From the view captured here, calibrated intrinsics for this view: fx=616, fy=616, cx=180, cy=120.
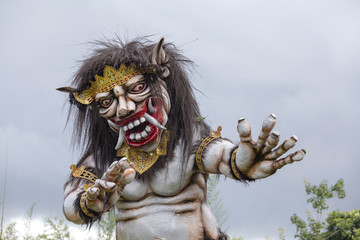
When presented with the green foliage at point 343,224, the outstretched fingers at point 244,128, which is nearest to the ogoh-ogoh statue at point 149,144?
the outstretched fingers at point 244,128

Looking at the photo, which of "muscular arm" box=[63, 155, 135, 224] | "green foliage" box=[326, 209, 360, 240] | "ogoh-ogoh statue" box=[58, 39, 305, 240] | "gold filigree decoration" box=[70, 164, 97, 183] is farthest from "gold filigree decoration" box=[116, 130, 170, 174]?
"green foliage" box=[326, 209, 360, 240]

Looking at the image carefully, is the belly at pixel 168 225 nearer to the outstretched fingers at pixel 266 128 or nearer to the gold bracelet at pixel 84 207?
the gold bracelet at pixel 84 207

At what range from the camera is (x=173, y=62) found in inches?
157

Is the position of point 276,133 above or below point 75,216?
above

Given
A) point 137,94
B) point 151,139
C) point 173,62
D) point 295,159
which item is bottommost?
point 295,159

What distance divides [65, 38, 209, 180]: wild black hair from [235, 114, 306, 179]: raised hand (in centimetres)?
54

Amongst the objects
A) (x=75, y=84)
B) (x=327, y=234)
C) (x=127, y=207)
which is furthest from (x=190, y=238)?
(x=327, y=234)

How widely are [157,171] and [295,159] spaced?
3.23 feet

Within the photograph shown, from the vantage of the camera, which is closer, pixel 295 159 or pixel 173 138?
pixel 295 159

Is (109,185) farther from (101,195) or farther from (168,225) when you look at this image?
(168,225)

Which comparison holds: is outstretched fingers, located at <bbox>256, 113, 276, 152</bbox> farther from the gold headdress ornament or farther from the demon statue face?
the gold headdress ornament

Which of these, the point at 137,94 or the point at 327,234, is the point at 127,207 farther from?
the point at 327,234

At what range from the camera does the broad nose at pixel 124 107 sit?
364 cm

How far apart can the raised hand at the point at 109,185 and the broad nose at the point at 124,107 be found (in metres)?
0.43
